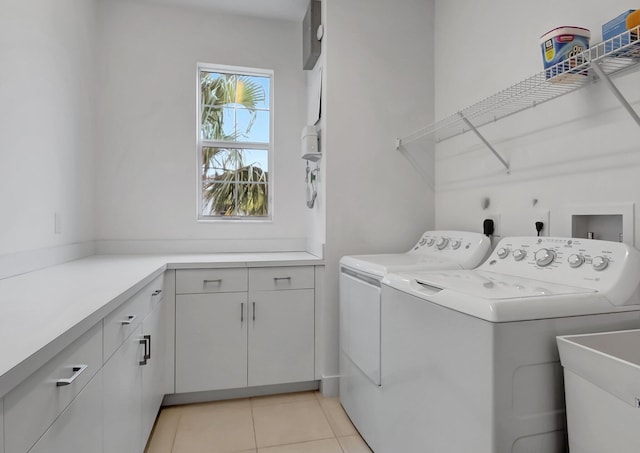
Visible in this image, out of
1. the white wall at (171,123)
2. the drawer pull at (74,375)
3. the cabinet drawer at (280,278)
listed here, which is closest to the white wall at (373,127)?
the cabinet drawer at (280,278)

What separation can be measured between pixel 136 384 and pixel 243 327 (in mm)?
803

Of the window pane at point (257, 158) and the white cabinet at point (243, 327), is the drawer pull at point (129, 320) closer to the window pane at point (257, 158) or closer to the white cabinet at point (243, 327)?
the white cabinet at point (243, 327)

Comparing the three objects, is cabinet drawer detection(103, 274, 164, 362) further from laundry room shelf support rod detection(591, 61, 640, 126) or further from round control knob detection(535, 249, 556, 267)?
laundry room shelf support rod detection(591, 61, 640, 126)

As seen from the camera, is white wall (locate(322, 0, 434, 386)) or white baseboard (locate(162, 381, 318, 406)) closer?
white baseboard (locate(162, 381, 318, 406))

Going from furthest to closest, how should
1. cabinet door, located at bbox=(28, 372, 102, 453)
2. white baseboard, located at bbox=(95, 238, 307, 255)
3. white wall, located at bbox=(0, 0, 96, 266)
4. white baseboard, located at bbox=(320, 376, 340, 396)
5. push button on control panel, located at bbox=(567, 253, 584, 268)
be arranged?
white baseboard, located at bbox=(95, 238, 307, 255), white baseboard, located at bbox=(320, 376, 340, 396), white wall, located at bbox=(0, 0, 96, 266), push button on control panel, located at bbox=(567, 253, 584, 268), cabinet door, located at bbox=(28, 372, 102, 453)

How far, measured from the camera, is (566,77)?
1.37 m

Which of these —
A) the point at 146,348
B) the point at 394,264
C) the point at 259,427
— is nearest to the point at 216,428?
the point at 259,427

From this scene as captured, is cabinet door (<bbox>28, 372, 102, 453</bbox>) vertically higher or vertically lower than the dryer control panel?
lower

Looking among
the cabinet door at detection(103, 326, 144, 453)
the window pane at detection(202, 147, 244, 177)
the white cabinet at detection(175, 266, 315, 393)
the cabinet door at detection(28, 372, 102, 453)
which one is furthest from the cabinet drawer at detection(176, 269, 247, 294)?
the cabinet door at detection(28, 372, 102, 453)

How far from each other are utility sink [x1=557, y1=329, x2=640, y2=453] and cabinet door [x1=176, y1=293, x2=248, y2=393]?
1.73 meters

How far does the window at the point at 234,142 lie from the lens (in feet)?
9.71

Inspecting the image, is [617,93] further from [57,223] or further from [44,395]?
[57,223]

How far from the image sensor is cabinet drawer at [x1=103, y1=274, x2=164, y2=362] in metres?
1.20

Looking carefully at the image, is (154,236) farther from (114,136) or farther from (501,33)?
(501,33)
